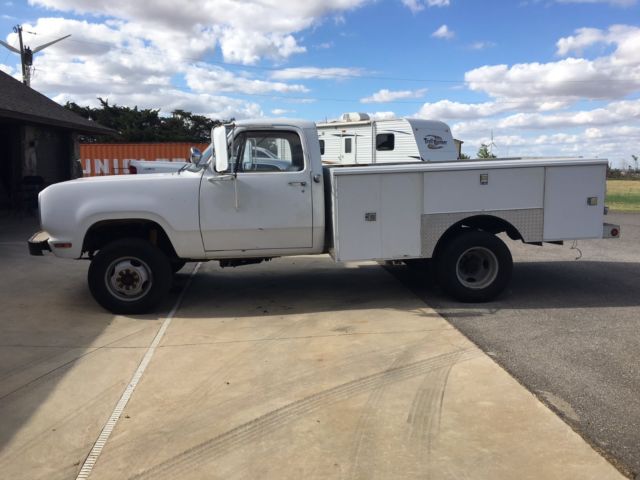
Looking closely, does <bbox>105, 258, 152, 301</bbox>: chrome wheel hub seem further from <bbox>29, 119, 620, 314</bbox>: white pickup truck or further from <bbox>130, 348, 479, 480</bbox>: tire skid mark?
<bbox>130, 348, 479, 480</bbox>: tire skid mark

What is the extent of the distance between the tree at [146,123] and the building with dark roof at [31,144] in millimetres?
29364

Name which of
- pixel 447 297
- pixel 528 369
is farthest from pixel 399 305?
pixel 528 369

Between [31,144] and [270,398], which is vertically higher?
[31,144]

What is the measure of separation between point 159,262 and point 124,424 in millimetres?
2728

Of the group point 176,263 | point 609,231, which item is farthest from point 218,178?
point 609,231

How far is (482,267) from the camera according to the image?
6711 millimetres

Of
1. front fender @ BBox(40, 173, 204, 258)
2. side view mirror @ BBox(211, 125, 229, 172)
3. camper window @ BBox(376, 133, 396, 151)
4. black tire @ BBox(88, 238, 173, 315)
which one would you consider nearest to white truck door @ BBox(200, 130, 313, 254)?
front fender @ BBox(40, 173, 204, 258)

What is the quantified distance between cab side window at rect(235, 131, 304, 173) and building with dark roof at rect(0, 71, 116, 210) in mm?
10196

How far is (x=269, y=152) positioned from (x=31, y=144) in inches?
533

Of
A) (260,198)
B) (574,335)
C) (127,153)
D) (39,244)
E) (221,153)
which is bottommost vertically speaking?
(574,335)

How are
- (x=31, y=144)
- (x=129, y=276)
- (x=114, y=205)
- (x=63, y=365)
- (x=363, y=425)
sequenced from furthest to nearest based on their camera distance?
(x=31, y=144) < (x=129, y=276) < (x=114, y=205) < (x=63, y=365) < (x=363, y=425)

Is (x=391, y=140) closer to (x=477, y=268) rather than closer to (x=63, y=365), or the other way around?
(x=477, y=268)

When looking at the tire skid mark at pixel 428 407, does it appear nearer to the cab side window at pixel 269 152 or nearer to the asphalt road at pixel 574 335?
the asphalt road at pixel 574 335

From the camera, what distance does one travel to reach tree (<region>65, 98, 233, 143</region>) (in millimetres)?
48625
